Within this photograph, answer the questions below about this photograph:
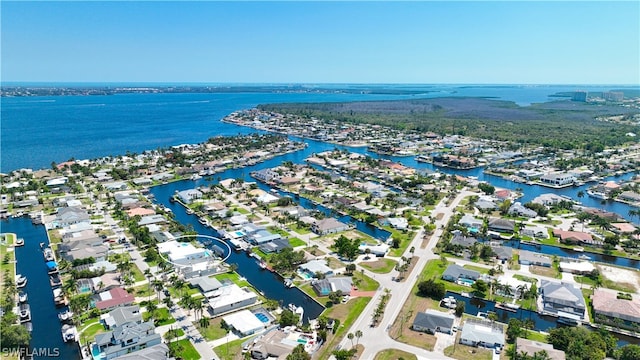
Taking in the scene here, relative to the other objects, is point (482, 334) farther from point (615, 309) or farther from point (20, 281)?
point (20, 281)

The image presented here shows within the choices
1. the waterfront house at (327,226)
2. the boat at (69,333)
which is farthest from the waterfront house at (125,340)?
the waterfront house at (327,226)

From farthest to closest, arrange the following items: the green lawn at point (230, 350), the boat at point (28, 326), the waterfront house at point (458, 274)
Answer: the waterfront house at point (458, 274)
the boat at point (28, 326)
the green lawn at point (230, 350)

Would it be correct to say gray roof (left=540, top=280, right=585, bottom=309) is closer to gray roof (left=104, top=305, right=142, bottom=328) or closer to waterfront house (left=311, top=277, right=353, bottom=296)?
waterfront house (left=311, top=277, right=353, bottom=296)

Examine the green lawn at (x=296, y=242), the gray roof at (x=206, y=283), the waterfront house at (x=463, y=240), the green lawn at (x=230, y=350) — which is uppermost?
the waterfront house at (x=463, y=240)

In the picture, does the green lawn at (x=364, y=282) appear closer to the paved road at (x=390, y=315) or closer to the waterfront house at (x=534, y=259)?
the paved road at (x=390, y=315)

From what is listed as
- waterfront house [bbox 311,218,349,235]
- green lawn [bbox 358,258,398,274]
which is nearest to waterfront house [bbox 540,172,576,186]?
waterfront house [bbox 311,218,349,235]

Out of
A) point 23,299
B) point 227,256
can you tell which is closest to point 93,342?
point 23,299

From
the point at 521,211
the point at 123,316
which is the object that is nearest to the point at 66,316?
the point at 123,316
